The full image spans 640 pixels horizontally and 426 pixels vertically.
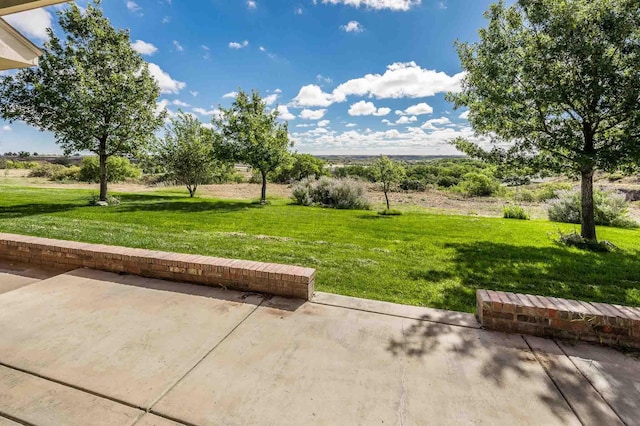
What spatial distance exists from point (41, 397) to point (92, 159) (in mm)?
42226

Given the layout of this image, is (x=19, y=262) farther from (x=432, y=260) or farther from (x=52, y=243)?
(x=432, y=260)

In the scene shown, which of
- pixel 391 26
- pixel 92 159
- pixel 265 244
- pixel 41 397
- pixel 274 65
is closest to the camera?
pixel 41 397

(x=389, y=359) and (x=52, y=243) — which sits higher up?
(x=52, y=243)

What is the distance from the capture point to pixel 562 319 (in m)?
2.83

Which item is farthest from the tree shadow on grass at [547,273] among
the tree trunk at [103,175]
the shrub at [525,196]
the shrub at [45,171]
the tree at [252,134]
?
the shrub at [45,171]

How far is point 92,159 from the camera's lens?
35281 millimetres

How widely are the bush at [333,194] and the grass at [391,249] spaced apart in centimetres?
520

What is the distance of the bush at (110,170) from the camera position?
1341 inches

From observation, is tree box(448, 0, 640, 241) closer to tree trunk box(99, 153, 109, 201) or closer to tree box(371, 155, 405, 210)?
tree box(371, 155, 405, 210)

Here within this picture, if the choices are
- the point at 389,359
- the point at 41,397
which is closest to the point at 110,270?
the point at 41,397

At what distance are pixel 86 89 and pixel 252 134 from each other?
6.86 meters

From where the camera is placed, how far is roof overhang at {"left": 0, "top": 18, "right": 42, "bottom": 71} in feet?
7.20

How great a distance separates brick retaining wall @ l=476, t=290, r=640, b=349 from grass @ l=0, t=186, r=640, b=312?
0.63 m

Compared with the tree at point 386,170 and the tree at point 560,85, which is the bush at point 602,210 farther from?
the tree at point 386,170
